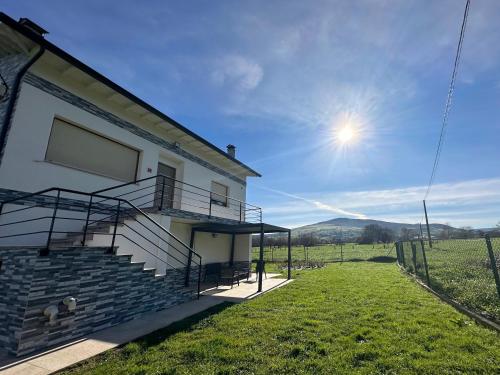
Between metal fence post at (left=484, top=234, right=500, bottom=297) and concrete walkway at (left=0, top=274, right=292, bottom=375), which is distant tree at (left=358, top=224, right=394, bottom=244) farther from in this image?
concrete walkway at (left=0, top=274, right=292, bottom=375)

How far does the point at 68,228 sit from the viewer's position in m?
6.77

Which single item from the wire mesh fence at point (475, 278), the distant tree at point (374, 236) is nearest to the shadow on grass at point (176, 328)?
the wire mesh fence at point (475, 278)

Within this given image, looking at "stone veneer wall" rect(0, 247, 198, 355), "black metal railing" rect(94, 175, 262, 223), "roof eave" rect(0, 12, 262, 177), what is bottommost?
"stone veneer wall" rect(0, 247, 198, 355)

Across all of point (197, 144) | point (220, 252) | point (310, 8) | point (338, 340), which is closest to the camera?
point (338, 340)

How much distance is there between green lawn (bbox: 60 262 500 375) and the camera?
3.49m

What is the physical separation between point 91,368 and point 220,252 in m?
10.5

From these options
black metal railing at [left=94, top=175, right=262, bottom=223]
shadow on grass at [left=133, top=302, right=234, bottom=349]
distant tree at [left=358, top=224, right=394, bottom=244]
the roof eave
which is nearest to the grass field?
black metal railing at [left=94, top=175, right=262, bottom=223]

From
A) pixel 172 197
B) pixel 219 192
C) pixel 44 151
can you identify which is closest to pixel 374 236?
pixel 219 192

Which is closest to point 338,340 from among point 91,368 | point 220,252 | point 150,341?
point 150,341

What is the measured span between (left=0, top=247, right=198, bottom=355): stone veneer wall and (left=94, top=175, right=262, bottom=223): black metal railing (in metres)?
2.55

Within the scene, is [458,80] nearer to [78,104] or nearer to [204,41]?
[204,41]

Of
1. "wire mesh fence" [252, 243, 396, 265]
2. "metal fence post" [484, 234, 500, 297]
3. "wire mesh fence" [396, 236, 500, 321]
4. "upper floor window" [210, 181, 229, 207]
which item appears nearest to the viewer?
"metal fence post" [484, 234, 500, 297]

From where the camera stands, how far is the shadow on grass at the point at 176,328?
4.43 metres

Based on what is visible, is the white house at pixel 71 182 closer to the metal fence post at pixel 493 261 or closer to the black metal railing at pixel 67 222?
the black metal railing at pixel 67 222
